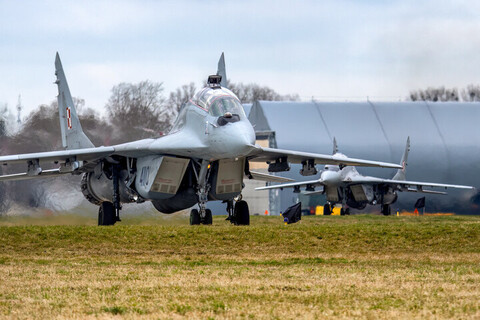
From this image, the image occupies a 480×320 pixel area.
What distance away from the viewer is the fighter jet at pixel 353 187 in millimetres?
46656

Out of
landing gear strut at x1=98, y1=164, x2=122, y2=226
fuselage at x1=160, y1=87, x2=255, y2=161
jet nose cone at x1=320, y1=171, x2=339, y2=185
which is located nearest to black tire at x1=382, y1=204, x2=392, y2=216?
jet nose cone at x1=320, y1=171, x2=339, y2=185

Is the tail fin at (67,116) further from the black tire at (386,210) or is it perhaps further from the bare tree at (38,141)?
the black tire at (386,210)

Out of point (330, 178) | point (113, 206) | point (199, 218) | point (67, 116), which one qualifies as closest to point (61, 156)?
point (113, 206)

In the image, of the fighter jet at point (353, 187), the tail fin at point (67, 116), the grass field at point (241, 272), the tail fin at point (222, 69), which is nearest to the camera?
the grass field at point (241, 272)

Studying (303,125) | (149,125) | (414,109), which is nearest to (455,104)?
(414,109)

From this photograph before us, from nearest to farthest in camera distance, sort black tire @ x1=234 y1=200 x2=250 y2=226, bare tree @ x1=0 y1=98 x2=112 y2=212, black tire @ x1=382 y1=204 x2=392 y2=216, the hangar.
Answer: black tire @ x1=234 y1=200 x2=250 y2=226
bare tree @ x1=0 y1=98 x2=112 y2=212
black tire @ x1=382 y1=204 x2=392 y2=216
the hangar

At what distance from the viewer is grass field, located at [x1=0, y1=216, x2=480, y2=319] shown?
842 centimetres

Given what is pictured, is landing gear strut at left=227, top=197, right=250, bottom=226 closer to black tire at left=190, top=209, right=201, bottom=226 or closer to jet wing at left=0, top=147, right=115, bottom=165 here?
black tire at left=190, top=209, right=201, bottom=226

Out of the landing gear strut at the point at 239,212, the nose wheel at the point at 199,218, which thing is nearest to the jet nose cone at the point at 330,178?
the landing gear strut at the point at 239,212

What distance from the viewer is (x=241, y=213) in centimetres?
2398

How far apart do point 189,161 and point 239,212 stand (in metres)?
2.33

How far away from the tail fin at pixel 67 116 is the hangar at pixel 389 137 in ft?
87.1

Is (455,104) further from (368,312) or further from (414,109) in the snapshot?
(368,312)

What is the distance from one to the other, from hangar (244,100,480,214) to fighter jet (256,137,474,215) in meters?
5.45
